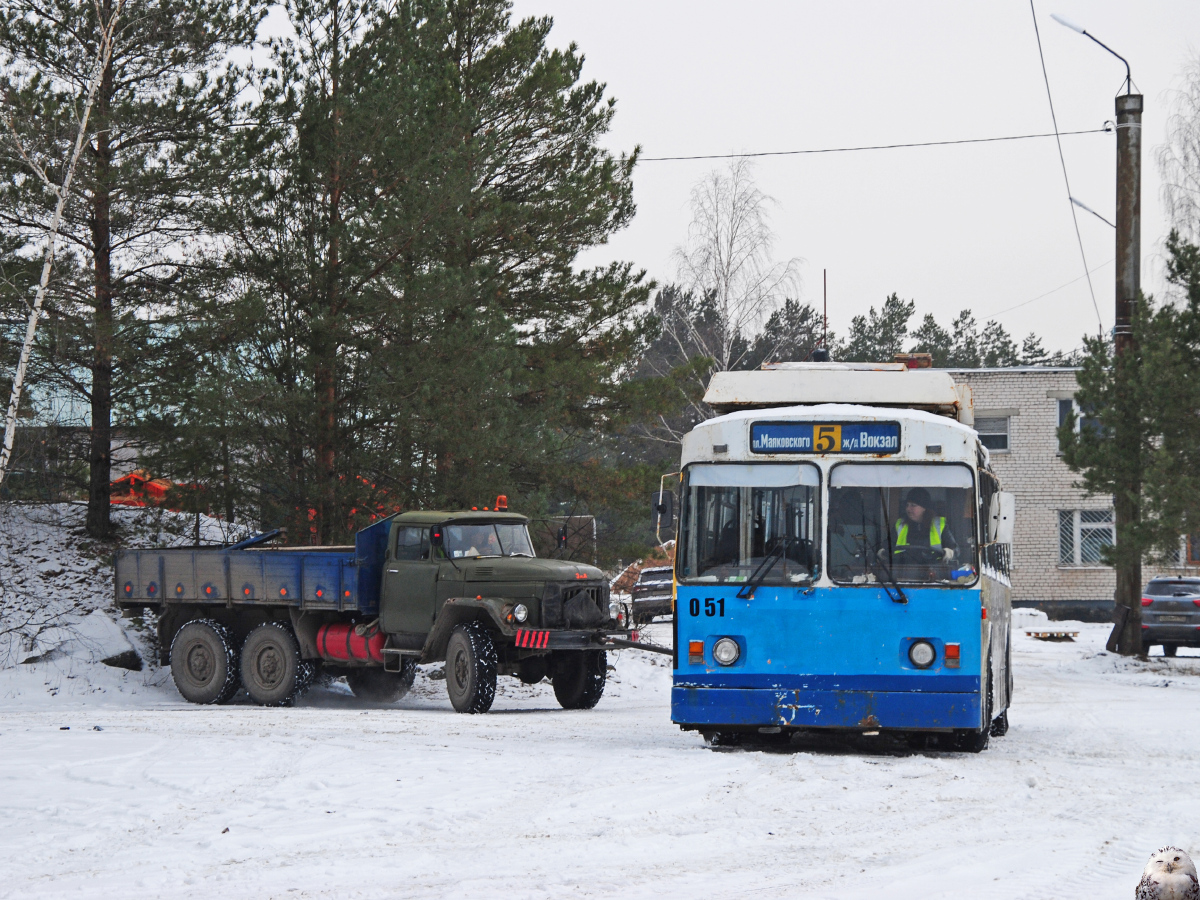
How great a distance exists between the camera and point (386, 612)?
18141 millimetres

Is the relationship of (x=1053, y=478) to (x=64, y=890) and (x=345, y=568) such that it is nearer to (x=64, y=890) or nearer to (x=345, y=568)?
(x=345, y=568)

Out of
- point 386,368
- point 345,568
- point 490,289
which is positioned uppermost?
point 490,289

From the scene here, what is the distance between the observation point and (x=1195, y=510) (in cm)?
2284

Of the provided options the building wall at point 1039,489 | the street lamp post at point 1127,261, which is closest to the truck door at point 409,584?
the street lamp post at point 1127,261

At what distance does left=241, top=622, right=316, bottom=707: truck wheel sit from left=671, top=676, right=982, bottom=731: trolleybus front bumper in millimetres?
8792

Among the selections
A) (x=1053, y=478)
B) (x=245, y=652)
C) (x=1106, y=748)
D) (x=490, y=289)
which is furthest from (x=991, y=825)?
(x=1053, y=478)

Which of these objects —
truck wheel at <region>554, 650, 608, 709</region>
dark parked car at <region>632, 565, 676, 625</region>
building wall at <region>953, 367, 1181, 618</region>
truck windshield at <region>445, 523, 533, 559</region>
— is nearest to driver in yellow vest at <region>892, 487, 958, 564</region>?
truck wheel at <region>554, 650, 608, 709</region>

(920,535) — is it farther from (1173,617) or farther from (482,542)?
(1173,617)

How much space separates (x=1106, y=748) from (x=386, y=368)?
42.2 ft

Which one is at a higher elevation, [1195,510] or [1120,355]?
[1120,355]

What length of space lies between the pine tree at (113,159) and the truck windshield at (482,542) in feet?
24.2

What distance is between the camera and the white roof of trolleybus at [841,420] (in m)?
11.4

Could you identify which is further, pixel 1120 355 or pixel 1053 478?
pixel 1053 478

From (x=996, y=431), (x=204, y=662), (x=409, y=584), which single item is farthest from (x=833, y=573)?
(x=996, y=431)
